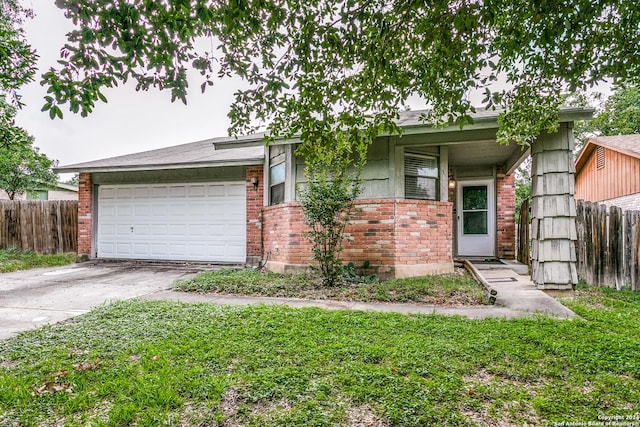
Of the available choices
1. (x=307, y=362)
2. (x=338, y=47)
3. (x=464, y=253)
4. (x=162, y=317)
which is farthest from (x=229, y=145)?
(x=464, y=253)

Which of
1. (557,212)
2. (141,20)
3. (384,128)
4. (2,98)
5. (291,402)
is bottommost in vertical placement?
(291,402)

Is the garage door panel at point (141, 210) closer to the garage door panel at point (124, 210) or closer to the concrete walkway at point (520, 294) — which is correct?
the garage door panel at point (124, 210)

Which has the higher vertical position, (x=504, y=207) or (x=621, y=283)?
(x=504, y=207)

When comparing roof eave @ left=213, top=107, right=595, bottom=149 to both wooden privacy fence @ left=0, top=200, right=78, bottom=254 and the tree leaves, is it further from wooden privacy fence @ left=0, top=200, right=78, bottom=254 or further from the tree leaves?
the tree leaves

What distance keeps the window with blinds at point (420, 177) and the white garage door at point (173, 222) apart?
4.15 m

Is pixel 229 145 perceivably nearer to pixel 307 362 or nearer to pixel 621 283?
pixel 307 362

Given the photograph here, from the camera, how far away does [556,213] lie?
234 inches

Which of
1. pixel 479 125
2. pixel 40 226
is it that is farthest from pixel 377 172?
pixel 40 226

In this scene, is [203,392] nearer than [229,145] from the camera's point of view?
Yes

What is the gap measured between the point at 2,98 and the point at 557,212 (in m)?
11.8

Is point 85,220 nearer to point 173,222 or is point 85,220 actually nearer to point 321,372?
point 173,222

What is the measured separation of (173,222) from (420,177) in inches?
252

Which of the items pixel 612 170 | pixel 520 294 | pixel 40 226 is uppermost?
pixel 612 170

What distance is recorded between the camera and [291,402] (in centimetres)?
232
